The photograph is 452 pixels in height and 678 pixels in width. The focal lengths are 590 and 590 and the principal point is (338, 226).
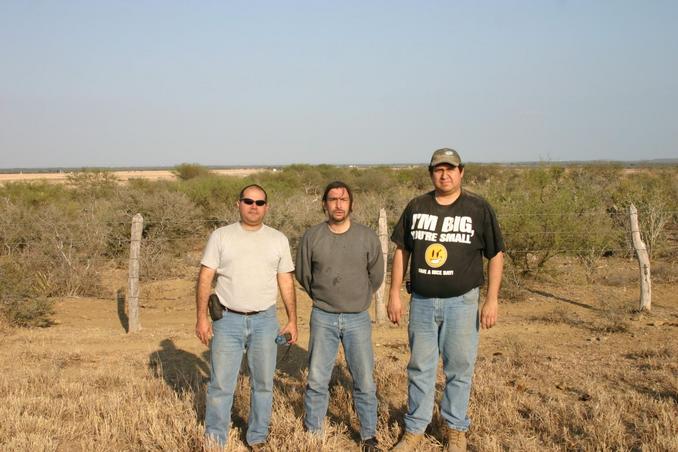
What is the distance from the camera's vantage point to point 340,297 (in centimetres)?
379

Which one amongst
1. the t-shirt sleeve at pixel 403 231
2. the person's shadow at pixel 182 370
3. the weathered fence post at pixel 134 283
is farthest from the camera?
the weathered fence post at pixel 134 283

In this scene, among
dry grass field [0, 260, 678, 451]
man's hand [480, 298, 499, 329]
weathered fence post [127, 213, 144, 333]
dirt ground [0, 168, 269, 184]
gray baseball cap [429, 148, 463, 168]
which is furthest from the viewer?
dirt ground [0, 168, 269, 184]

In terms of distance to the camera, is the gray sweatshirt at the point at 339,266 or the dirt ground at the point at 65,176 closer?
the gray sweatshirt at the point at 339,266

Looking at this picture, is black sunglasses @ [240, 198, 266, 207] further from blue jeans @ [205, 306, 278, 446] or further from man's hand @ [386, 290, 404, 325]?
man's hand @ [386, 290, 404, 325]

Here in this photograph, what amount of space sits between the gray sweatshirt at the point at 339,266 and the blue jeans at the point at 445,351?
0.37m

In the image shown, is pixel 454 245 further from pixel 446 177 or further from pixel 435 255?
pixel 446 177

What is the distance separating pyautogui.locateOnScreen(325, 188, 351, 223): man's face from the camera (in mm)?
3730

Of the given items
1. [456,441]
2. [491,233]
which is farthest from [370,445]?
[491,233]

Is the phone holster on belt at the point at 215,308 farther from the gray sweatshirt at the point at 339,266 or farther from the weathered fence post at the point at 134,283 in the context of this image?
the weathered fence post at the point at 134,283

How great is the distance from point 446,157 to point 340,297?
1.11 m

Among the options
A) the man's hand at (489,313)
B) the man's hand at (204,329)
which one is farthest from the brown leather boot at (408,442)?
the man's hand at (204,329)

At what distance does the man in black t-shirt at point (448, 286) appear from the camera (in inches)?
146

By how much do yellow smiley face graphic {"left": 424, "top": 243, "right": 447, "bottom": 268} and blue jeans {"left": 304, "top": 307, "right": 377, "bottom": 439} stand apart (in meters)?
0.57

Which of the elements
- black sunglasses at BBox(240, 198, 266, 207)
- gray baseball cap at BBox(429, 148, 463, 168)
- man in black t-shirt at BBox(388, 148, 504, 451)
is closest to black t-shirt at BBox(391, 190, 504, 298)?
man in black t-shirt at BBox(388, 148, 504, 451)
